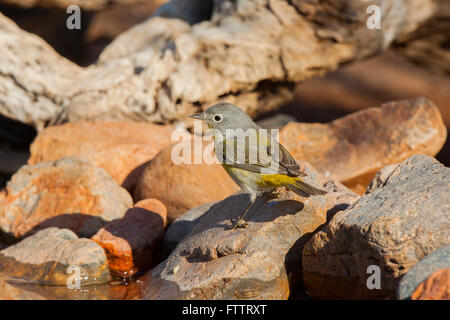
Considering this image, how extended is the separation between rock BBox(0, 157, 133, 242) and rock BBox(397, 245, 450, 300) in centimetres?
327

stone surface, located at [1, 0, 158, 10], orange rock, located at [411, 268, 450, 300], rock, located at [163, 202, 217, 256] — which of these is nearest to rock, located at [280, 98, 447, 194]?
rock, located at [163, 202, 217, 256]

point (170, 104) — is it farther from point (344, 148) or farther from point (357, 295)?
point (357, 295)

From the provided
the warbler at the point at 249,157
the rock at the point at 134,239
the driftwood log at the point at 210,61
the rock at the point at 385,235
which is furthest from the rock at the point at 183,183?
the rock at the point at 385,235

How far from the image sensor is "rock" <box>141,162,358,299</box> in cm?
427

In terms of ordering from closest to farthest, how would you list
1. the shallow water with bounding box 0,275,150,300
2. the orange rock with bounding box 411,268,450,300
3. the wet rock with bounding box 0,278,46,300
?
the orange rock with bounding box 411,268,450,300 → the wet rock with bounding box 0,278,46,300 → the shallow water with bounding box 0,275,150,300

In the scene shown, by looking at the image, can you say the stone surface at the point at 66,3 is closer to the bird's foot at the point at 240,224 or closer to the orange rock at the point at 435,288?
the bird's foot at the point at 240,224

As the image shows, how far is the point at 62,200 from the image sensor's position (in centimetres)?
598

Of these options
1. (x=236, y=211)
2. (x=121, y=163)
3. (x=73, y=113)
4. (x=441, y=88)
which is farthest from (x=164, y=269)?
(x=441, y=88)

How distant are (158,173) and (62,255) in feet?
4.87

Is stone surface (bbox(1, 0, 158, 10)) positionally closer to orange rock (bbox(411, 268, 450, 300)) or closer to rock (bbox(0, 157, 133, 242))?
rock (bbox(0, 157, 133, 242))

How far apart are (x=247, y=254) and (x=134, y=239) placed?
4.80 feet

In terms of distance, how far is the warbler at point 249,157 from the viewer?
4305 millimetres

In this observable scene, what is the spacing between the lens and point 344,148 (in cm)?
686

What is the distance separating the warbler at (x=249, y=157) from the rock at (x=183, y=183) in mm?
1281
